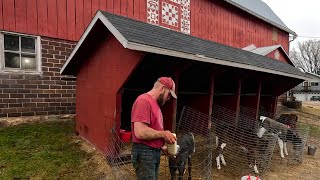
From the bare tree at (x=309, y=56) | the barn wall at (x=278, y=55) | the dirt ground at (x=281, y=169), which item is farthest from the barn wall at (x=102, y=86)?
the bare tree at (x=309, y=56)

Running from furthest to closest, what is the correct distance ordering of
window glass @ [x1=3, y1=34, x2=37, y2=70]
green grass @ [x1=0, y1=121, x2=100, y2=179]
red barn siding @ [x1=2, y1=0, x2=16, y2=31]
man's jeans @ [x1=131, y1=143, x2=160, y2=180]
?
window glass @ [x1=3, y1=34, x2=37, y2=70] < red barn siding @ [x1=2, y1=0, x2=16, y2=31] < green grass @ [x1=0, y1=121, x2=100, y2=179] < man's jeans @ [x1=131, y1=143, x2=160, y2=180]

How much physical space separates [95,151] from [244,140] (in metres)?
3.59

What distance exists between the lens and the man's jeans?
11.2 ft

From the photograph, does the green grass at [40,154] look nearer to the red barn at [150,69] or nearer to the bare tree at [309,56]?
the red barn at [150,69]

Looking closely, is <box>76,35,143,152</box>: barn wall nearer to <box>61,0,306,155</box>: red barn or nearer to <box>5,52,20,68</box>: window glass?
<box>61,0,306,155</box>: red barn

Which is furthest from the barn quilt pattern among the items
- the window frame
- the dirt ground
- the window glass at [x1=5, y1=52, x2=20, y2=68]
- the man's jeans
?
the man's jeans

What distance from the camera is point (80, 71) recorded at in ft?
22.9

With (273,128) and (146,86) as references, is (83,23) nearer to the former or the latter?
(146,86)

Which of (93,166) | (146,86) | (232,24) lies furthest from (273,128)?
(232,24)

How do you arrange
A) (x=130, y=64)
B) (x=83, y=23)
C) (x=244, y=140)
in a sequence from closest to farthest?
(x=130, y=64), (x=244, y=140), (x=83, y=23)

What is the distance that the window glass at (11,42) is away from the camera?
312 inches

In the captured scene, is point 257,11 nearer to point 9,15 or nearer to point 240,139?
point 240,139

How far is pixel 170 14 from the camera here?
12.3 meters

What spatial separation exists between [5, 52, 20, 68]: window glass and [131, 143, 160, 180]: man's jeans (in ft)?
20.6
